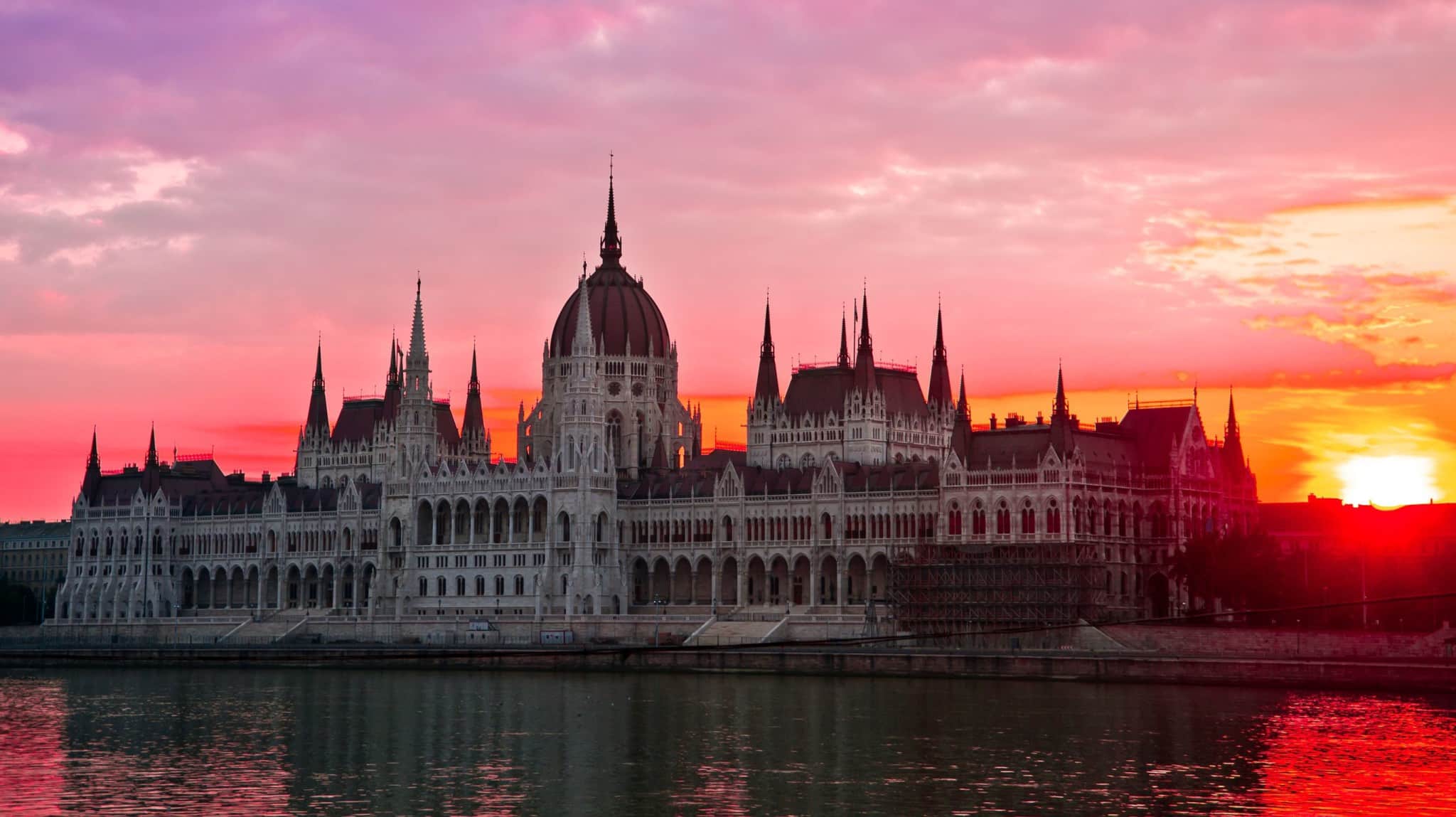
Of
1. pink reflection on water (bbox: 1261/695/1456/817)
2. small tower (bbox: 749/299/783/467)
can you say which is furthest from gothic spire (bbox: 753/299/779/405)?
pink reflection on water (bbox: 1261/695/1456/817)

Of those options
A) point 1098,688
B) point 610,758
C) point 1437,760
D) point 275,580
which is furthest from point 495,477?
point 1437,760

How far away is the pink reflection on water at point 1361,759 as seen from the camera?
2576 inches

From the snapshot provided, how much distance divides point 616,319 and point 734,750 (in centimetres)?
9435

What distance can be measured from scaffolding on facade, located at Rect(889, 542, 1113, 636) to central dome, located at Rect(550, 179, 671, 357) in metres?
46.0

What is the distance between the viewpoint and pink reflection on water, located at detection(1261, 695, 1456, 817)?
65.4 meters

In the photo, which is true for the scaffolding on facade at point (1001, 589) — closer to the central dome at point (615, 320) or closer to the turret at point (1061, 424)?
the turret at point (1061, 424)

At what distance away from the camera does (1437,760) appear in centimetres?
7400

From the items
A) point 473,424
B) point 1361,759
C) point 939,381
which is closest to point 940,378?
point 939,381

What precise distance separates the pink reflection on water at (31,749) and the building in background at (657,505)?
43935mm

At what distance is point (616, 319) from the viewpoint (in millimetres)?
171250

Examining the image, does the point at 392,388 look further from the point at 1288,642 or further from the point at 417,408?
the point at 1288,642

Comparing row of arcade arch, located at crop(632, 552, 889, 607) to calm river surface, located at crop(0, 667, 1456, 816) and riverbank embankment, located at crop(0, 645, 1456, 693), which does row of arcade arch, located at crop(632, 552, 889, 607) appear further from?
calm river surface, located at crop(0, 667, 1456, 816)

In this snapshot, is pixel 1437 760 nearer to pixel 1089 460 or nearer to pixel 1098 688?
pixel 1098 688

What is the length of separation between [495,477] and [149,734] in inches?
2761
